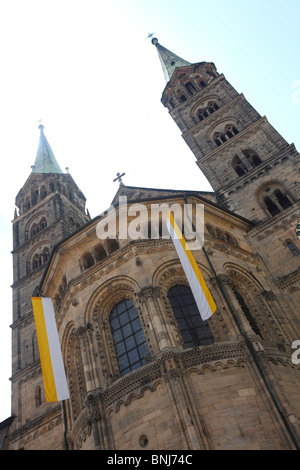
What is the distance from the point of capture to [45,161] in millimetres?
42250

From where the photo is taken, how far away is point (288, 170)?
23000mm

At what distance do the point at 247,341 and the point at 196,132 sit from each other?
1920cm

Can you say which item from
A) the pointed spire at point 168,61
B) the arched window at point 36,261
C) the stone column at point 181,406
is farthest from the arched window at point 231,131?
the stone column at point 181,406

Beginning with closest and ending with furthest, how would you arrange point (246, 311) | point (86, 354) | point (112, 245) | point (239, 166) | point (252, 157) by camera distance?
point (86, 354)
point (246, 311)
point (112, 245)
point (252, 157)
point (239, 166)

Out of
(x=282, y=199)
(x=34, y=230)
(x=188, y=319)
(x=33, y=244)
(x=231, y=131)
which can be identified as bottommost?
(x=188, y=319)

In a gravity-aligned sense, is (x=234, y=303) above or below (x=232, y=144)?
below

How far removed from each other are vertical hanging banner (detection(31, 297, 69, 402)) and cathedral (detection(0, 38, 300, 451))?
2.81 ft

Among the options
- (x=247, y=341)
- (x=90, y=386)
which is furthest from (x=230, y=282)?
(x=90, y=386)

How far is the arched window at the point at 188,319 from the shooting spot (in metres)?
14.2

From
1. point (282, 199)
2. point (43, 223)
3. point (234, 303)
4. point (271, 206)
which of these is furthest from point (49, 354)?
point (43, 223)

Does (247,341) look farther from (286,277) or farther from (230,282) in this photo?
(286,277)

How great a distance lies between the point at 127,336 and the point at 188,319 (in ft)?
7.26

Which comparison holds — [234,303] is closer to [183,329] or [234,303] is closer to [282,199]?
[183,329]

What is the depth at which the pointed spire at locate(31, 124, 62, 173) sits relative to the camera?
1592 inches
